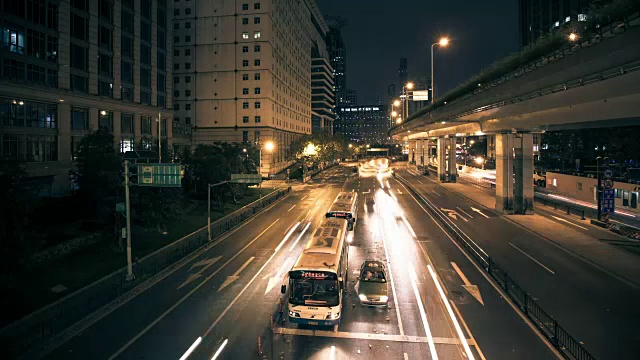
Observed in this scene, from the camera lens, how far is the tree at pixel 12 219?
19.8 metres

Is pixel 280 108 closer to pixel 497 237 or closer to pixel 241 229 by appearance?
pixel 241 229

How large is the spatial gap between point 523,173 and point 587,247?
15163 millimetres

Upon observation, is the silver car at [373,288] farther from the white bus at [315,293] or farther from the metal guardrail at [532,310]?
the metal guardrail at [532,310]

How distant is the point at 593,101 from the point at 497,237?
1353 centimetres

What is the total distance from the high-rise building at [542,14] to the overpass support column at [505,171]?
8729cm

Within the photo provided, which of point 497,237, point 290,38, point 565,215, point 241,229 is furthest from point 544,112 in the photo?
point 290,38

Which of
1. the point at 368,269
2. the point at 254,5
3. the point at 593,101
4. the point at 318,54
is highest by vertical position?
the point at 318,54

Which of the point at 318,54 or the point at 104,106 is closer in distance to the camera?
the point at 104,106

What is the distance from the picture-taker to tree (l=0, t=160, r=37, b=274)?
780 inches

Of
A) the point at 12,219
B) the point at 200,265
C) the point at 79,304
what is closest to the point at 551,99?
the point at 200,265

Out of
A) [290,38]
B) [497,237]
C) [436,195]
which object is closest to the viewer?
[497,237]

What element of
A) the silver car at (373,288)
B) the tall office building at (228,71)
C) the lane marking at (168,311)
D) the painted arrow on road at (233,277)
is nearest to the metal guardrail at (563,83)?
the silver car at (373,288)

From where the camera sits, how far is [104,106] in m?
54.2

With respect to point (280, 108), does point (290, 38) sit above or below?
above
